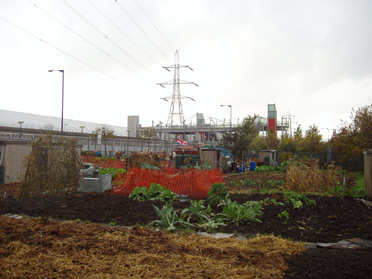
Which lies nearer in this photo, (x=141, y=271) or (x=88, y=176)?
(x=141, y=271)

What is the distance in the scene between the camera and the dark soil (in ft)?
14.2

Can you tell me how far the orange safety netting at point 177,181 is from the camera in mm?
12508

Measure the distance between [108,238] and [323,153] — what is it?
32.0 m

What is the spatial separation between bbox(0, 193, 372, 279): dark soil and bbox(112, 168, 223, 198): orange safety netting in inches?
75.1

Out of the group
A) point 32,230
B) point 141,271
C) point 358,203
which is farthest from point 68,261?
point 358,203

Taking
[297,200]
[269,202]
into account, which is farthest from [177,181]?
[297,200]

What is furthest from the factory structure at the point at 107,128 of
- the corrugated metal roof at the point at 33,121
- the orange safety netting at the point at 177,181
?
the orange safety netting at the point at 177,181

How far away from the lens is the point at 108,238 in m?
5.80

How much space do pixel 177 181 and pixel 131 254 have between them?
8034mm

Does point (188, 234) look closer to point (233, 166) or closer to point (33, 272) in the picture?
point (33, 272)

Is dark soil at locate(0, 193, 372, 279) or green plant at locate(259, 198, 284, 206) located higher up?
green plant at locate(259, 198, 284, 206)

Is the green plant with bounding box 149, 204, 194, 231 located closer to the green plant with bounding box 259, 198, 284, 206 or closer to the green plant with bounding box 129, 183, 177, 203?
the green plant with bounding box 129, 183, 177, 203

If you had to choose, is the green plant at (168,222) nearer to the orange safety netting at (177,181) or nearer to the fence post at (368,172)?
the orange safety netting at (177,181)

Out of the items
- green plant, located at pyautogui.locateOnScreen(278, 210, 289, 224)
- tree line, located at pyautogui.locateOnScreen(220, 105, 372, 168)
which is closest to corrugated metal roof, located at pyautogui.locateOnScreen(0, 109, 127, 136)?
tree line, located at pyautogui.locateOnScreen(220, 105, 372, 168)
